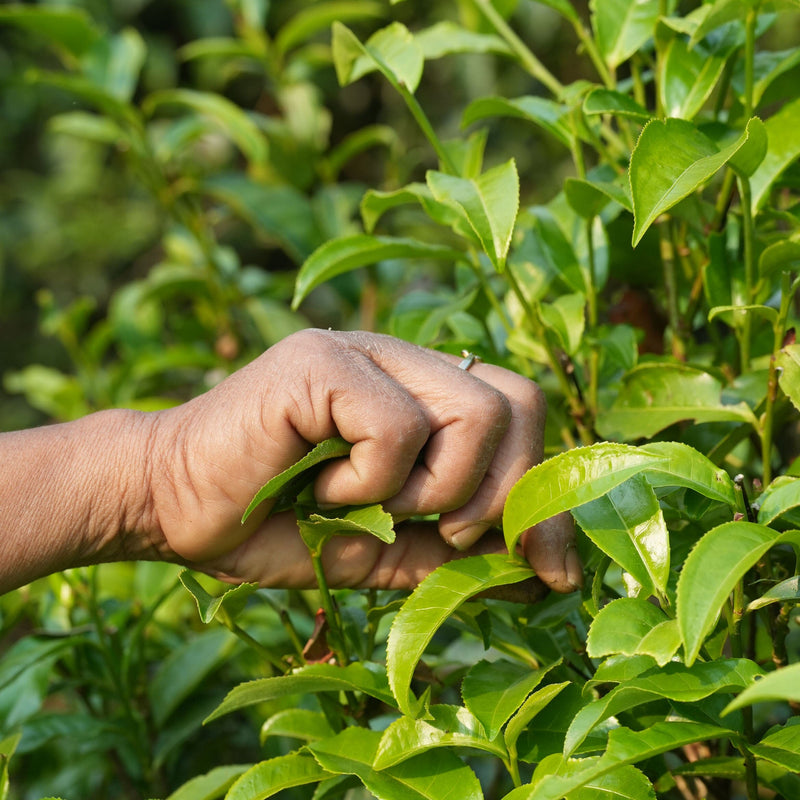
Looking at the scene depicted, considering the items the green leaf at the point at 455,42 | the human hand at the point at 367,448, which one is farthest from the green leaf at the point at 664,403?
the green leaf at the point at 455,42

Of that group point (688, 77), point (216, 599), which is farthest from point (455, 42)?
point (216, 599)

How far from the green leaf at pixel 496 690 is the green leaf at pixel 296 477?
21 cm


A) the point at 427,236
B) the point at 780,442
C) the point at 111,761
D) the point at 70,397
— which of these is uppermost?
the point at 780,442

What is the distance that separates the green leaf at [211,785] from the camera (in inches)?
36.4

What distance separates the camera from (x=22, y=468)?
3.01 ft

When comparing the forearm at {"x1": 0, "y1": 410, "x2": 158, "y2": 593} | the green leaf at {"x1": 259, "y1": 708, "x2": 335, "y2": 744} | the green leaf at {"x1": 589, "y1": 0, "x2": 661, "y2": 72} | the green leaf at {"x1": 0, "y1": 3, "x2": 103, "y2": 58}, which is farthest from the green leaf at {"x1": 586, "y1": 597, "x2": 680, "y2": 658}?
the green leaf at {"x1": 0, "y1": 3, "x2": 103, "y2": 58}

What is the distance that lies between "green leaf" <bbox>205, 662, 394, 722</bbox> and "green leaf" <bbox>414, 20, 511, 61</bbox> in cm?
68

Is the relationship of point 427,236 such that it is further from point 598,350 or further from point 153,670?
point 598,350

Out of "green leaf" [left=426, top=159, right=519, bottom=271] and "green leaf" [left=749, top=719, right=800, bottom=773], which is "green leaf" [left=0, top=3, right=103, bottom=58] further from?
"green leaf" [left=749, top=719, right=800, bottom=773]

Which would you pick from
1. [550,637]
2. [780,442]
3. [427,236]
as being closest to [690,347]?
[780,442]

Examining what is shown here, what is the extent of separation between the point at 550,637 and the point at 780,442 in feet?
1.71

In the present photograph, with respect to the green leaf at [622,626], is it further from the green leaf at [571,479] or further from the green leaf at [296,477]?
the green leaf at [296,477]

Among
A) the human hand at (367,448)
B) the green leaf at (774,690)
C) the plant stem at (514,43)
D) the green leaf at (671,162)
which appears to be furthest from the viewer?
the plant stem at (514,43)

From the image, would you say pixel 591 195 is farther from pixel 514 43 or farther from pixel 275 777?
pixel 275 777
